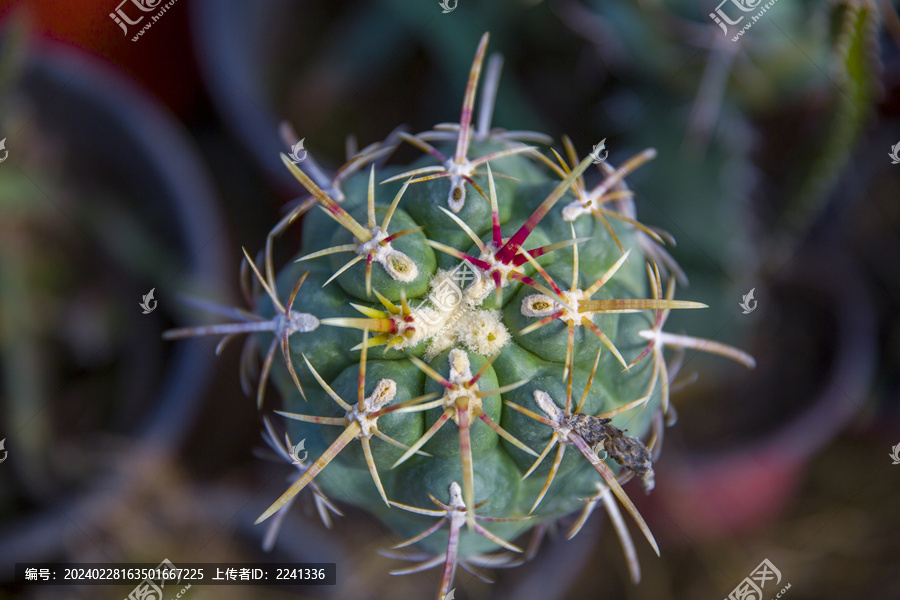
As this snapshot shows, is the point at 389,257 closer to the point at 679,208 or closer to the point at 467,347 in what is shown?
the point at 467,347

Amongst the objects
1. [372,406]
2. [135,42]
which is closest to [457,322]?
[372,406]

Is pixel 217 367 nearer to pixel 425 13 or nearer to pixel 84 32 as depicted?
pixel 84 32

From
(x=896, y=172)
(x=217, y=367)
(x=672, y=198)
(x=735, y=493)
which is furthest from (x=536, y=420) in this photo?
(x=896, y=172)

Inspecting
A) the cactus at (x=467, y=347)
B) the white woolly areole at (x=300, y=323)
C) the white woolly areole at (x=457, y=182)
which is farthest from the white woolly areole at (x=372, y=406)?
the white woolly areole at (x=457, y=182)

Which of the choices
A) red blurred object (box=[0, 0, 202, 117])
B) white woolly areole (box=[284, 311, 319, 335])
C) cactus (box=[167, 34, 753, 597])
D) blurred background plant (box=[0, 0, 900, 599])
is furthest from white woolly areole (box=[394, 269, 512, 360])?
red blurred object (box=[0, 0, 202, 117])

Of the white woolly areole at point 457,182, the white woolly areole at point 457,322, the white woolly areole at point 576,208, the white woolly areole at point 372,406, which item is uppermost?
the white woolly areole at point 457,182

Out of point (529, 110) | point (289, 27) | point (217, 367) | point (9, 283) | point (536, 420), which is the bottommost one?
point (536, 420)

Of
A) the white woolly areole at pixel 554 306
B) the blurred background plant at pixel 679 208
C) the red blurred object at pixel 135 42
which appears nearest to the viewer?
the white woolly areole at pixel 554 306

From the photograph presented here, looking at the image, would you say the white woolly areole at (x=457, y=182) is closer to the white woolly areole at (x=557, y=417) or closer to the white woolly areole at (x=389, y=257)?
the white woolly areole at (x=389, y=257)
